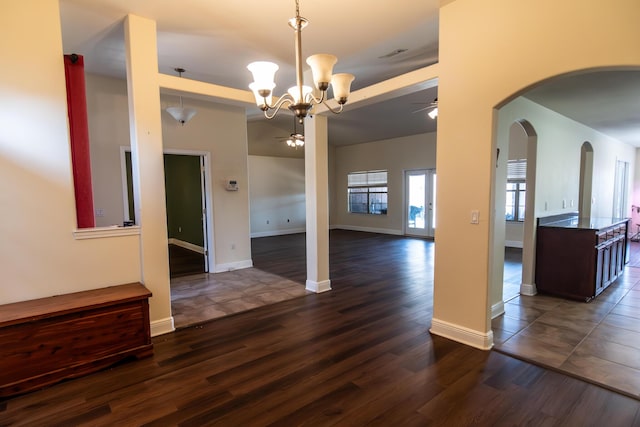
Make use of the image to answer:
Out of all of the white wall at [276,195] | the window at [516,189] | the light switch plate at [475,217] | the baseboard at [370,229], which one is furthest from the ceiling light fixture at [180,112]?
the baseboard at [370,229]

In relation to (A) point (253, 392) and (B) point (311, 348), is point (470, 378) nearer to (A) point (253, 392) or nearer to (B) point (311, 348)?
(B) point (311, 348)

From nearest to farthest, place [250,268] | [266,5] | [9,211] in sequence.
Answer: [9,211] < [266,5] < [250,268]

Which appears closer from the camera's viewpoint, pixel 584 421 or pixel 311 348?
pixel 584 421

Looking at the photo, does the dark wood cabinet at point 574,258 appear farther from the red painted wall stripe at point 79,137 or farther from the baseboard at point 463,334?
the red painted wall stripe at point 79,137

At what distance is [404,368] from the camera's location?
8.62 ft

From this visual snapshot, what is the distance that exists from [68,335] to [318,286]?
2856 mm

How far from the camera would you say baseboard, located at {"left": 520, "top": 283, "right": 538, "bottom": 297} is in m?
4.37

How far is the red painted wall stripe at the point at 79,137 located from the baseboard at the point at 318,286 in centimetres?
276

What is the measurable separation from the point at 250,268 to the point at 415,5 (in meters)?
4.84

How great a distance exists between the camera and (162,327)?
10.9 ft

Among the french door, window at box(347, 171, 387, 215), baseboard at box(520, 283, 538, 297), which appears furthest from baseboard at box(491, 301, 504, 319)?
window at box(347, 171, 387, 215)

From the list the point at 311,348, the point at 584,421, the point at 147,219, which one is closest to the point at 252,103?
the point at 147,219

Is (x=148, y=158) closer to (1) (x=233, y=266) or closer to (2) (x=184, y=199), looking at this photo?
(1) (x=233, y=266)

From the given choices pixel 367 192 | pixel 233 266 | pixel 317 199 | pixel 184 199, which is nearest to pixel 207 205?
pixel 233 266
